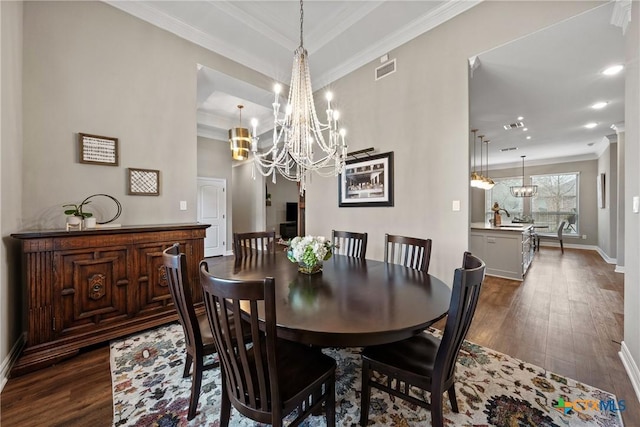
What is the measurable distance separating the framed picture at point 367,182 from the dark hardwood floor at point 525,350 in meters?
1.80

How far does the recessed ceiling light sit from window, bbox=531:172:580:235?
20.6 feet

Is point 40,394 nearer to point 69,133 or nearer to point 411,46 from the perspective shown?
point 69,133

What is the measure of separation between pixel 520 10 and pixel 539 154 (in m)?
7.01

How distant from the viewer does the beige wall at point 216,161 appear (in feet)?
Result: 19.0

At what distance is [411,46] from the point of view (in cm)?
296

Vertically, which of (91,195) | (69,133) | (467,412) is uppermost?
(69,133)

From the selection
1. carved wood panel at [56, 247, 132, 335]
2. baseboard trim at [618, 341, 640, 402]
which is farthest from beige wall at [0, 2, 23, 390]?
baseboard trim at [618, 341, 640, 402]

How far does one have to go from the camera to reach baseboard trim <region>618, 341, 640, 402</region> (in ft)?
5.29

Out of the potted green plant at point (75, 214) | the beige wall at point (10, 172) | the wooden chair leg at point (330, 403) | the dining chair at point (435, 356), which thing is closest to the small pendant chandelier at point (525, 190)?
the dining chair at point (435, 356)

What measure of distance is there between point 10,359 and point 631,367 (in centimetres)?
447

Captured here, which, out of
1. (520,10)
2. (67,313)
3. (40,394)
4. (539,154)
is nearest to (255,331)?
(40,394)

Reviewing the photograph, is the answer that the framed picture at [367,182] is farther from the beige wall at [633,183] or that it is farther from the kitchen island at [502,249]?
the kitchen island at [502,249]

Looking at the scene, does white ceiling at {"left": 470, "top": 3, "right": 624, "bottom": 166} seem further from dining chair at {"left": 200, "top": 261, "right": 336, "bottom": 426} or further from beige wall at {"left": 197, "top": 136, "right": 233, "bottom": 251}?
beige wall at {"left": 197, "top": 136, "right": 233, "bottom": 251}

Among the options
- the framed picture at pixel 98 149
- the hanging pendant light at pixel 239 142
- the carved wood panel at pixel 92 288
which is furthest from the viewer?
the hanging pendant light at pixel 239 142
